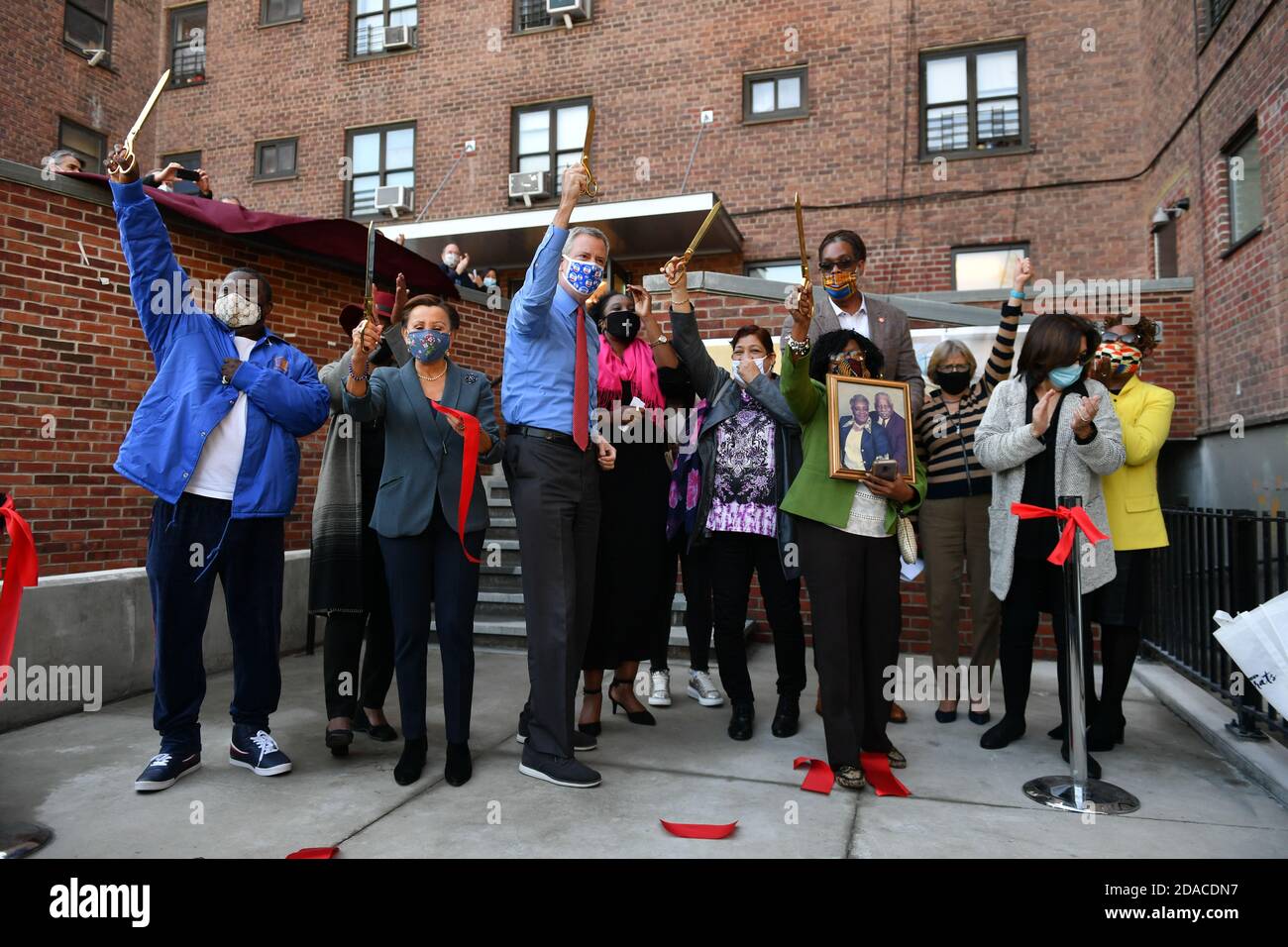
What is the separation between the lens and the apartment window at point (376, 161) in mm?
14281

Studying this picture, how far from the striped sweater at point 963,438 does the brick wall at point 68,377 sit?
15.4ft

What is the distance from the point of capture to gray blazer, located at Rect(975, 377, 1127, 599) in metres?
3.61

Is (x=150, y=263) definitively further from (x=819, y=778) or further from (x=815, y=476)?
(x=819, y=778)

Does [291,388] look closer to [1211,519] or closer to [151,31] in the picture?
[1211,519]

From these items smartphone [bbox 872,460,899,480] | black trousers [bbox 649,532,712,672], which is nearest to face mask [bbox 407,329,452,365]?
black trousers [bbox 649,532,712,672]

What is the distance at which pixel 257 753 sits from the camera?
347 cm

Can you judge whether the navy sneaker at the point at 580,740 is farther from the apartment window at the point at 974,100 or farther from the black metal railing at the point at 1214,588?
the apartment window at the point at 974,100

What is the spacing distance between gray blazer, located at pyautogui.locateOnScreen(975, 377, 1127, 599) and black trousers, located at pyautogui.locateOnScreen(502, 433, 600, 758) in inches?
71.9

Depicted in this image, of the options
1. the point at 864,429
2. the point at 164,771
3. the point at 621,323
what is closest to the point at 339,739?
the point at 164,771

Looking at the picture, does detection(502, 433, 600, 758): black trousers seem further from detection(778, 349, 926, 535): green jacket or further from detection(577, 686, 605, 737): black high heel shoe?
detection(778, 349, 926, 535): green jacket

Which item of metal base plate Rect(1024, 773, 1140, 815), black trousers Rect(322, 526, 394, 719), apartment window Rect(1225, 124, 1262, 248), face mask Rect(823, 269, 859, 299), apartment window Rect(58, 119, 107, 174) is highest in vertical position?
apartment window Rect(58, 119, 107, 174)

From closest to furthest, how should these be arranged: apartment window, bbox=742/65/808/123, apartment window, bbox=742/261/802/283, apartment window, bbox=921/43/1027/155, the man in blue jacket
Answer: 1. the man in blue jacket
2. apartment window, bbox=921/43/1027/155
3. apartment window, bbox=742/65/808/123
4. apartment window, bbox=742/261/802/283

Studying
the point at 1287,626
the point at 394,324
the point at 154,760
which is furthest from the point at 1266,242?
the point at 154,760

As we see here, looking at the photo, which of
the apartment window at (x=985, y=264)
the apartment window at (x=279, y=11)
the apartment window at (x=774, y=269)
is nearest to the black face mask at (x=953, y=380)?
the apartment window at (x=985, y=264)
